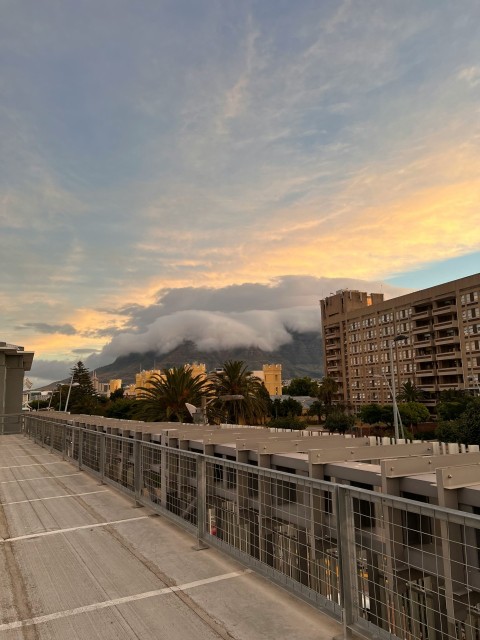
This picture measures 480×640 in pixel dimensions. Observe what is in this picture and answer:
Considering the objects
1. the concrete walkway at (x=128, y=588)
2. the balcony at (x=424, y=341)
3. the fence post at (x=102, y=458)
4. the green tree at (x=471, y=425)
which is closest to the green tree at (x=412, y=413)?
the balcony at (x=424, y=341)

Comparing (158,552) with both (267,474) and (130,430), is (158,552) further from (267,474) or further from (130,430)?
(130,430)

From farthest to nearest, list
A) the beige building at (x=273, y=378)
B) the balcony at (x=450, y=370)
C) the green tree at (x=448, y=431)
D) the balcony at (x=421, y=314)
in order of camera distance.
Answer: the beige building at (x=273, y=378), the balcony at (x=421, y=314), the balcony at (x=450, y=370), the green tree at (x=448, y=431)

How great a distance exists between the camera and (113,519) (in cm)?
689

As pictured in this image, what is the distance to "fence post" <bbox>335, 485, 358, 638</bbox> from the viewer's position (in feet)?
11.5

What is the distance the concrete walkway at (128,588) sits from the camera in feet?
12.1

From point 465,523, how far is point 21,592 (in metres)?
4.10

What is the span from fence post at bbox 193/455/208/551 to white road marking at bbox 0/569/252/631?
2.93 feet

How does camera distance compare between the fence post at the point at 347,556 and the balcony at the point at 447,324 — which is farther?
the balcony at the point at 447,324

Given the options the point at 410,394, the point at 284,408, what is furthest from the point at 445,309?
the point at 284,408

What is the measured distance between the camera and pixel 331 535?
4.80m

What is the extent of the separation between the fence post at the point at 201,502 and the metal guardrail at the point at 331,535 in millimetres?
11

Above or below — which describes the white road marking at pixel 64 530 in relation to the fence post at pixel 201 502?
below

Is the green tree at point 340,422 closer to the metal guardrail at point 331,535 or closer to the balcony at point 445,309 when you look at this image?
the balcony at point 445,309

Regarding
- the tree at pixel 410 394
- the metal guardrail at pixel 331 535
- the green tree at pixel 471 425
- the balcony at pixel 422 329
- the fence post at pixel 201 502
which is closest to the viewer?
the metal guardrail at pixel 331 535
